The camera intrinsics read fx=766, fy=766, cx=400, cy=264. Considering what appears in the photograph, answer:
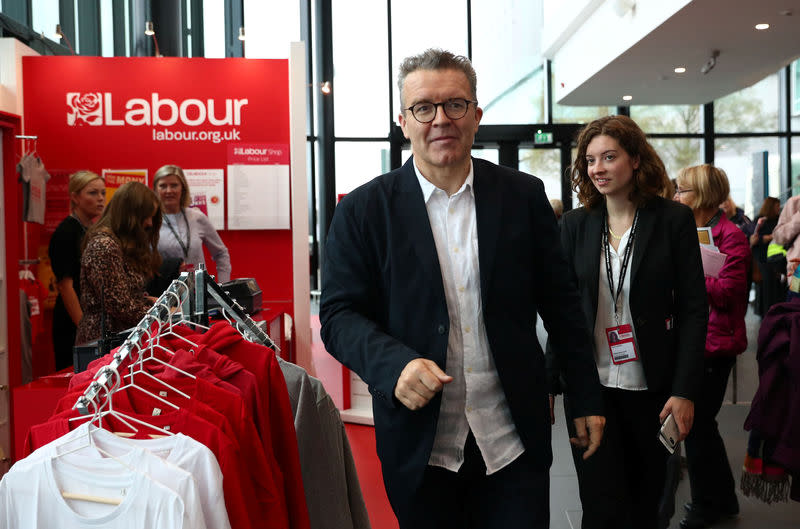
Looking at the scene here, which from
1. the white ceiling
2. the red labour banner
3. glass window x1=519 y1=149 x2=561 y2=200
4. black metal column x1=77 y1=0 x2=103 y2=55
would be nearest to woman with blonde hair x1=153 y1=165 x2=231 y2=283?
the red labour banner

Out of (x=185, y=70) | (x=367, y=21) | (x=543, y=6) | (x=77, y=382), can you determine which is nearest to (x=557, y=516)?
(x=77, y=382)

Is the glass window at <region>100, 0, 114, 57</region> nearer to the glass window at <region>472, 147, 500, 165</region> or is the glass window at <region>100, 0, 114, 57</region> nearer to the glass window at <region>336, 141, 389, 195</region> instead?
the glass window at <region>336, 141, 389, 195</region>

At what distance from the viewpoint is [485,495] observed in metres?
1.80

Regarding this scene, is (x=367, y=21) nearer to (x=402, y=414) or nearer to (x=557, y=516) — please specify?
(x=557, y=516)

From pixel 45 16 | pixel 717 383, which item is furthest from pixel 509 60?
pixel 717 383

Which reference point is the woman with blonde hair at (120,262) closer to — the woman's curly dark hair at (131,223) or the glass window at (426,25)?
the woman's curly dark hair at (131,223)

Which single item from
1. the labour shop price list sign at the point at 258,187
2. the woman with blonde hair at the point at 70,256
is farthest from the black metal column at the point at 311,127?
the woman with blonde hair at the point at 70,256

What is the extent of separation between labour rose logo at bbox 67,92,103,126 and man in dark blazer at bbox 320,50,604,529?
491cm

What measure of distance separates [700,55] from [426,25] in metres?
4.92

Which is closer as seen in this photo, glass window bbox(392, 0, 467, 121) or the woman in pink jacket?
the woman in pink jacket

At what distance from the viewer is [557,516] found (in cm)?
367

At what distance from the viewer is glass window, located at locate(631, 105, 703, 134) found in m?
13.1

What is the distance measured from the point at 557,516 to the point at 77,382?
2579 mm

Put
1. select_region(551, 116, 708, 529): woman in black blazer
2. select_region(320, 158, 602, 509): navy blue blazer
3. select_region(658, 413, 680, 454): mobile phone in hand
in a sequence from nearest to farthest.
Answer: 1. select_region(320, 158, 602, 509): navy blue blazer
2. select_region(658, 413, 680, 454): mobile phone in hand
3. select_region(551, 116, 708, 529): woman in black blazer
